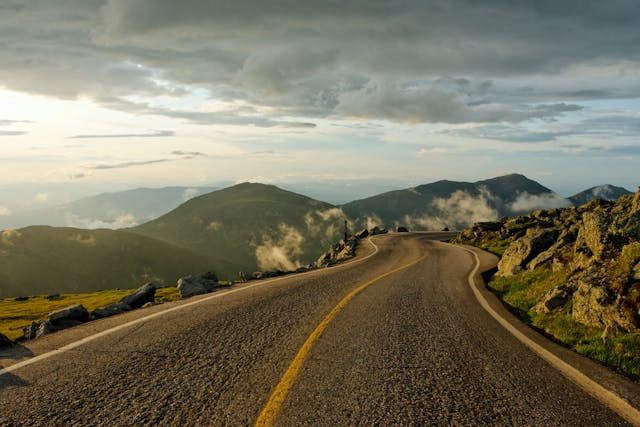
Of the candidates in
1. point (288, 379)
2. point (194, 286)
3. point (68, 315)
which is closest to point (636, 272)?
point (288, 379)

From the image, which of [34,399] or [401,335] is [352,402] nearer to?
[401,335]

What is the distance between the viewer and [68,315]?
10438mm

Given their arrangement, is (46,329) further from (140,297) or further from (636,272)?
(636,272)

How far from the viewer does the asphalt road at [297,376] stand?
4.89 metres

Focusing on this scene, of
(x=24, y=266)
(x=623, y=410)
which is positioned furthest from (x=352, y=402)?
(x=24, y=266)

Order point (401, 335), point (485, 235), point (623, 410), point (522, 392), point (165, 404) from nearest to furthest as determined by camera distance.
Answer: point (165, 404) → point (623, 410) → point (522, 392) → point (401, 335) → point (485, 235)

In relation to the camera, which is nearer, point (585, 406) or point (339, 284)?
point (585, 406)

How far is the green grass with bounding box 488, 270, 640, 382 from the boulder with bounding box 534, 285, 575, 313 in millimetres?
176

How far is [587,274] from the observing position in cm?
1088

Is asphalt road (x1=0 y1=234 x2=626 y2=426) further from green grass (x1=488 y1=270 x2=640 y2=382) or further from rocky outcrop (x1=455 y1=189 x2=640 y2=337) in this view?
rocky outcrop (x1=455 y1=189 x2=640 y2=337)

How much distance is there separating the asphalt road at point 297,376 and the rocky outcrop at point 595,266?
241cm

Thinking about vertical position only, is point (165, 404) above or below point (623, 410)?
above

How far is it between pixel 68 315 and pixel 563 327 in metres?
12.7

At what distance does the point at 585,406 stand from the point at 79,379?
7.25 meters
